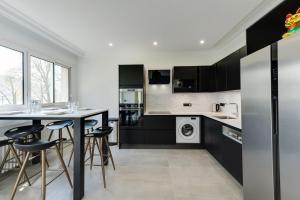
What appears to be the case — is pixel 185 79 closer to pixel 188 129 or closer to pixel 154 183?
pixel 188 129

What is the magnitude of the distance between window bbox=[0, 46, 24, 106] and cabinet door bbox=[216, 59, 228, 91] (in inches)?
154

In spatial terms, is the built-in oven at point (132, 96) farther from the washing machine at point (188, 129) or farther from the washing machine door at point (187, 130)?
the washing machine door at point (187, 130)

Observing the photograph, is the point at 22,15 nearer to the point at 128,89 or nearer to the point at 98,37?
the point at 98,37

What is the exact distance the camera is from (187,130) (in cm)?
396

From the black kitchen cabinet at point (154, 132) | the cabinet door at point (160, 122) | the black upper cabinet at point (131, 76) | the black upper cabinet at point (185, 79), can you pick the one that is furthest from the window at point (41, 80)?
the black upper cabinet at point (185, 79)

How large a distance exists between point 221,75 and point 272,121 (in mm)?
2439

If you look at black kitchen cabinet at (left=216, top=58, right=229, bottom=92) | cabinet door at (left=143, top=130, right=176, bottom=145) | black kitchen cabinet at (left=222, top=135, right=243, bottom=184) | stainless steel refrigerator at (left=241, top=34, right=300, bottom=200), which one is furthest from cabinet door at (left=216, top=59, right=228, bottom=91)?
stainless steel refrigerator at (left=241, top=34, right=300, bottom=200)

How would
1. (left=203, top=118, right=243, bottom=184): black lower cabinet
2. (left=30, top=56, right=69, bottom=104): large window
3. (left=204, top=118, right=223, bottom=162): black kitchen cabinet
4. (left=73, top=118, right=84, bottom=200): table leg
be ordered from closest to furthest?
(left=73, top=118, right=84, bottom=200): table leg → (left=203, top=118, right=243, bottom=184): black lower cabinet → (left=204, top=118, right=223, bottom=162): black kitchen cabinet → (left=30, top=56, right=69, bottom=104): large window

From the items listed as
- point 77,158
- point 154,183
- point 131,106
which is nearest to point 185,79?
point 131,106

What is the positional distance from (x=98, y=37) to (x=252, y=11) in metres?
2.84

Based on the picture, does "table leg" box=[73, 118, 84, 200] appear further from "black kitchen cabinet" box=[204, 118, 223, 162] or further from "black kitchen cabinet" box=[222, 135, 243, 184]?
"black kitchen cabinet" box=[204, 118, 223, 162]

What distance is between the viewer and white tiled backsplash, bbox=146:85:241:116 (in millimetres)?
4582

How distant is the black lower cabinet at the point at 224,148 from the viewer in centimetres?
222

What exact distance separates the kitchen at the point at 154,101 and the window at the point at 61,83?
0.10 feet
